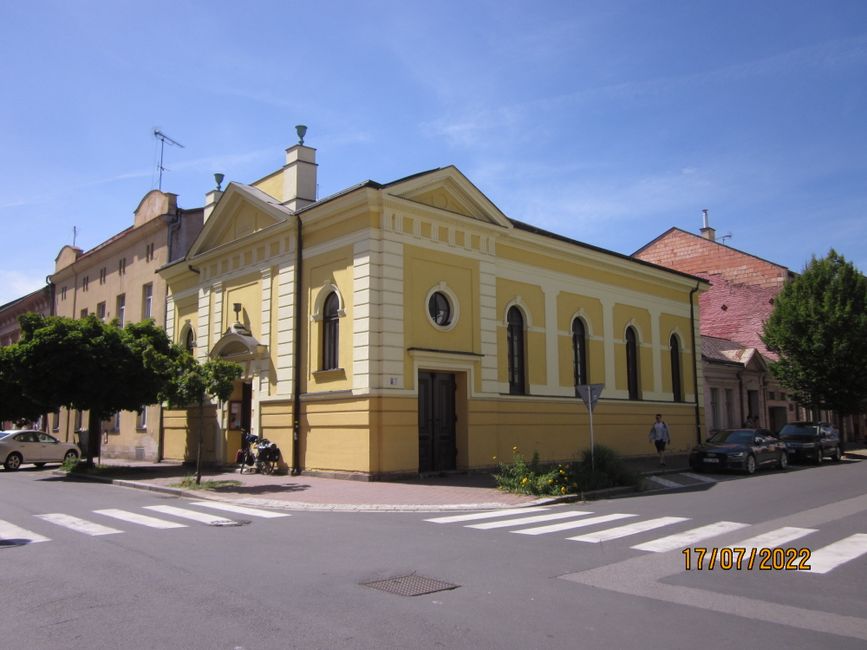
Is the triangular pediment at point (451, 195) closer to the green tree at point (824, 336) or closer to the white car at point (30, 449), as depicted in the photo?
the white car at point (30, 449)

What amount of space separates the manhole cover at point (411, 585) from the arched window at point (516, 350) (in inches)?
588

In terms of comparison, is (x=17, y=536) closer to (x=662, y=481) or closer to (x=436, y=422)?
(x=436, y=422)

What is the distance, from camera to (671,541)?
31.3 ft

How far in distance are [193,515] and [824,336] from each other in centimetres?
3039

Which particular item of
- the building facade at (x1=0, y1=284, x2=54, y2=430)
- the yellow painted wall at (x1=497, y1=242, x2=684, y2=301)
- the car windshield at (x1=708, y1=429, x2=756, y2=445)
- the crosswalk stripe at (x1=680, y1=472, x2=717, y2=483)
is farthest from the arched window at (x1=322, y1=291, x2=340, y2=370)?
the building facade at (x1=0, y1=284, x2=54, y2=430)

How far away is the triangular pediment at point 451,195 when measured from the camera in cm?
1906

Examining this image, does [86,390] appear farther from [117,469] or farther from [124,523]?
[124,523]

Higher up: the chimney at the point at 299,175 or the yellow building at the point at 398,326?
the chimney at the point at 299,175

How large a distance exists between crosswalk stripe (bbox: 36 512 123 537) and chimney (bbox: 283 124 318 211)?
11471mm

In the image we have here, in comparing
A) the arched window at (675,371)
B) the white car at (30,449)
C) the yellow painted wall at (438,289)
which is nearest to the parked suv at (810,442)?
the arched window at (675,371)

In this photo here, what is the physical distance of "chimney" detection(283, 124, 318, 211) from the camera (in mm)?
21219

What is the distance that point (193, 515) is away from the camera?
12492 mm

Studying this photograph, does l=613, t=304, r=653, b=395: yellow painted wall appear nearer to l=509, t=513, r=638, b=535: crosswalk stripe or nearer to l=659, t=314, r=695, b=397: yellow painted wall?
l=659, t=314, r=695, b=397: yellow painted wall

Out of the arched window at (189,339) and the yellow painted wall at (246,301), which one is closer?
the yellow painted wall at (246,301)
